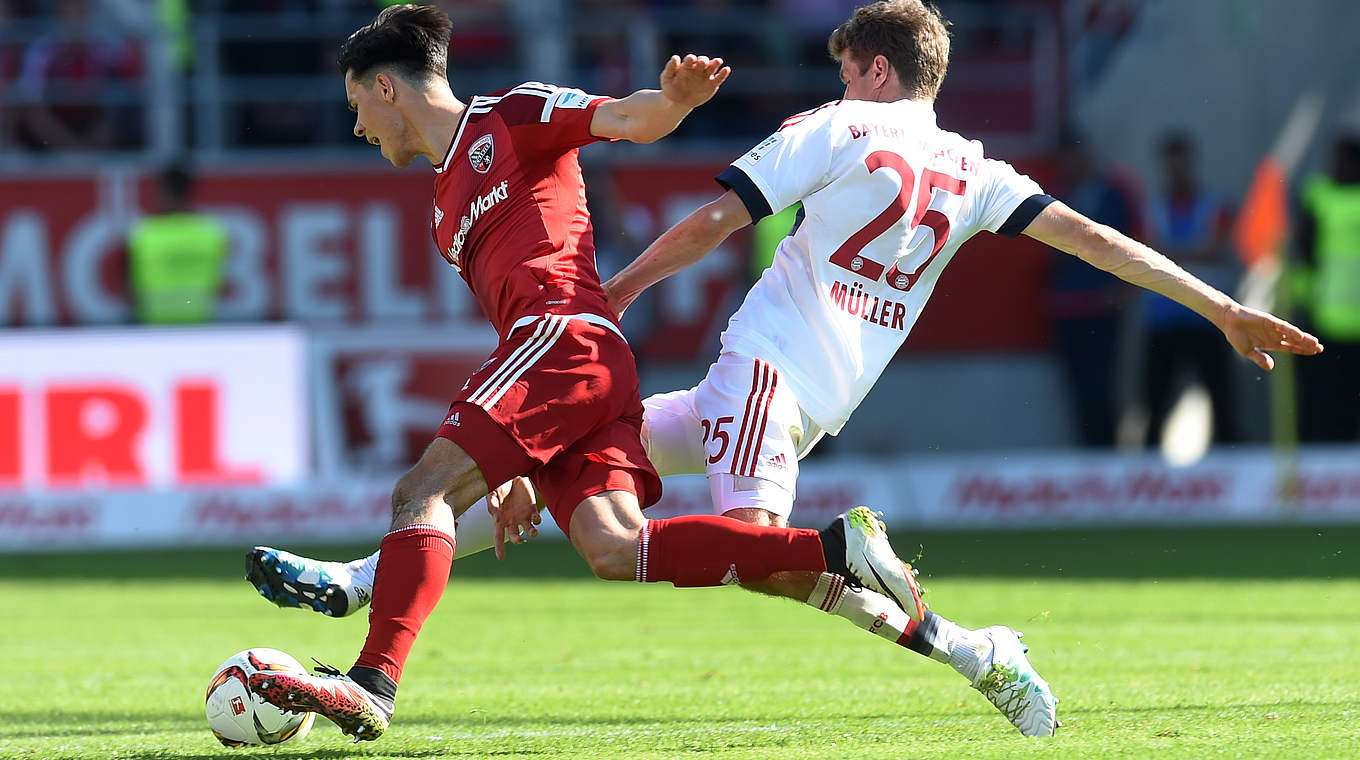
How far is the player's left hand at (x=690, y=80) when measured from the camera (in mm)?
4734

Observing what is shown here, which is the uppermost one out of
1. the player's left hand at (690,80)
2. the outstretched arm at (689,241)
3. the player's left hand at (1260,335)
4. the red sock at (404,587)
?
the player's left hand at (690,80)

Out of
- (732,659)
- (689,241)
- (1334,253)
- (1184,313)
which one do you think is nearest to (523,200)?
(689,241)

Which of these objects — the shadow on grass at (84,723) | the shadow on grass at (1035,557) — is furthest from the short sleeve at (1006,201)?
the shadow on grass at (1035,557)

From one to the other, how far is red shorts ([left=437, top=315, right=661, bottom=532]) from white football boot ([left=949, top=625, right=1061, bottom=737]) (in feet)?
3.17

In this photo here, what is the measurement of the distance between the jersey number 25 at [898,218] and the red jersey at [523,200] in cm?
72

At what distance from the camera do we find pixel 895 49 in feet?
17.8

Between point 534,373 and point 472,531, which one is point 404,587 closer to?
point 534,373

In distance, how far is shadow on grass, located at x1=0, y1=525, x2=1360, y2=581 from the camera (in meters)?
10.2

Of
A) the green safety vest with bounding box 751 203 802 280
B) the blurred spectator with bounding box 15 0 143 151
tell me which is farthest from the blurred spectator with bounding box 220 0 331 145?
the green safety vest with bounding box 751 203 802 280

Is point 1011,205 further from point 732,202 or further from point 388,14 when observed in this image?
point 388,14

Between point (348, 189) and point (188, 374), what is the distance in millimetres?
3326

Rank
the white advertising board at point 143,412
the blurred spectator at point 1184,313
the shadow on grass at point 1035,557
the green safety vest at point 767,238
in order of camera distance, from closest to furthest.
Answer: the shadow on grass at point 1035,557
the white advertising board at point 143,412
the blurred spectator at point 1184,313
the green safety vest at point 767,238

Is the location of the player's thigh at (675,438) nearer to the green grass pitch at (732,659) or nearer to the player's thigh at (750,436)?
the player's thigh at (750,436)

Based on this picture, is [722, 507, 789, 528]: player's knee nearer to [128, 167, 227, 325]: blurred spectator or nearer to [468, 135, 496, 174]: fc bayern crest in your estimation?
[468, 135, 496, 174]: fc bayern crest
